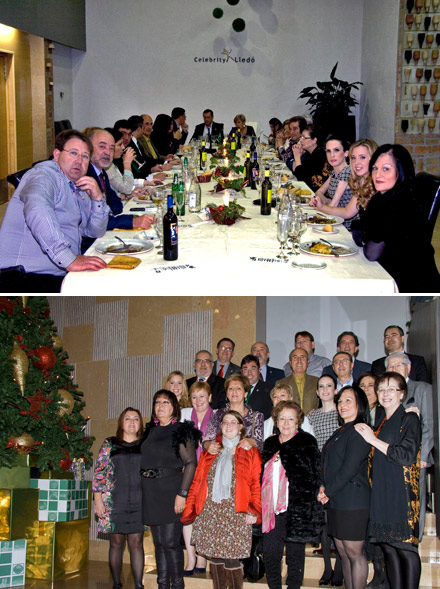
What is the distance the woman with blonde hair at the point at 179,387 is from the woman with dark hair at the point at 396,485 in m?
1.21

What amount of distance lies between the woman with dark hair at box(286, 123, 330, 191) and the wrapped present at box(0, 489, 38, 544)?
303 cm

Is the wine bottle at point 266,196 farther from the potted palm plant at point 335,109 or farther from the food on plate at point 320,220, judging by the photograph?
the potted palm plant at point 335,109

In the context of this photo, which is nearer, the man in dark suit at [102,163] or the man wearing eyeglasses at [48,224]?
the man wearing eyeglasses at [48,224]

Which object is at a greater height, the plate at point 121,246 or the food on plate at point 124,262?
the plate at point 121,246

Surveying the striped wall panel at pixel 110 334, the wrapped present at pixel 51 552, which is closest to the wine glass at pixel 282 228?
the wrapped present at pixel 51 552

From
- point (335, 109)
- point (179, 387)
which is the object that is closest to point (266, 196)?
point (179, 387)

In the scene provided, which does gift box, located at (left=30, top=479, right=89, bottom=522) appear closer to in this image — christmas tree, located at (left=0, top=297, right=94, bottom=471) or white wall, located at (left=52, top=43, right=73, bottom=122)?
christmas tree, located at (left=0, top=297, right=94, bottom=471)

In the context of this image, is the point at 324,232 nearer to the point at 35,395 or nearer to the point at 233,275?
the point at 233,275

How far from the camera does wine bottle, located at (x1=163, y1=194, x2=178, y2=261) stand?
325 centimetres

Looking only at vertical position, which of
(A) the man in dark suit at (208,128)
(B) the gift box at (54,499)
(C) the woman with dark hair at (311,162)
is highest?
(A) the man in dark suit at (208,128)

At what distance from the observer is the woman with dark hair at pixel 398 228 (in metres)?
3.29

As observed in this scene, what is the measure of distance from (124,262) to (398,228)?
122cm

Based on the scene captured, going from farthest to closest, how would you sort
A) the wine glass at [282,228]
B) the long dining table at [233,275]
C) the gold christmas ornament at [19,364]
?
the gold christmas ornament at [19,364]
the wine glass at [282,228]
the long dining table at [233,275]

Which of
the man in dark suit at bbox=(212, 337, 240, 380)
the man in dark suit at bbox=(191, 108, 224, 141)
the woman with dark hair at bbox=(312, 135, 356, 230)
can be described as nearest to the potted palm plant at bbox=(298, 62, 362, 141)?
the man in dark suit at bbox=(191, 108, 224, 141)
